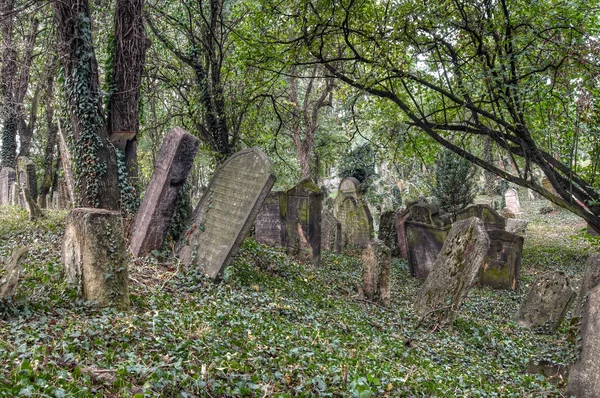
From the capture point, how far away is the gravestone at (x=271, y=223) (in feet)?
36.4

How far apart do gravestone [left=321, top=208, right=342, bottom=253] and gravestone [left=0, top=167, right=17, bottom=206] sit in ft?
36.8

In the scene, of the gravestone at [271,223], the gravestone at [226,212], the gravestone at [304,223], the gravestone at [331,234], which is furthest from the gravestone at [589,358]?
the gravestone at [331,234]

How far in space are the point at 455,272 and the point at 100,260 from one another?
491cm

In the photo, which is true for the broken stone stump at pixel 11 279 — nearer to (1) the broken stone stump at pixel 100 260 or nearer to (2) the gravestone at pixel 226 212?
(1) the broken stone stump at pixel 100 260

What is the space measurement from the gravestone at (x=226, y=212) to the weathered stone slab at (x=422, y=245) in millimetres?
5121

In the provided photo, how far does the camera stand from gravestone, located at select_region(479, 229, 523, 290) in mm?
9938

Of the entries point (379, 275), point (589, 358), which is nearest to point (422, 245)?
point (379, 275)

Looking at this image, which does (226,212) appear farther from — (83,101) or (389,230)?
(389,230)

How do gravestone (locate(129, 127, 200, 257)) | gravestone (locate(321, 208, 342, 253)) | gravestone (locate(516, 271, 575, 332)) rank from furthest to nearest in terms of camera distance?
gravestone (locate(321, 208, 342, 253))
gravestone (locate(516, 271, 575, 332))
gravestone (locate(129, 127, 200, 257))

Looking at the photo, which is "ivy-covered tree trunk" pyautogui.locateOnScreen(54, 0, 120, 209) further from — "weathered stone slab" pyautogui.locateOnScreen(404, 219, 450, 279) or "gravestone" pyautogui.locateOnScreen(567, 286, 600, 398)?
"gravestone" pyautogui.locateOnScreen(567, 286, 600, 398)

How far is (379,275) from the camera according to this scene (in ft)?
25.3

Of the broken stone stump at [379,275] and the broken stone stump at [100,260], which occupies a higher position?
the broken stone stump at [100,260]

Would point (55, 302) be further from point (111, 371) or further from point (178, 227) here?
point (178, 227)

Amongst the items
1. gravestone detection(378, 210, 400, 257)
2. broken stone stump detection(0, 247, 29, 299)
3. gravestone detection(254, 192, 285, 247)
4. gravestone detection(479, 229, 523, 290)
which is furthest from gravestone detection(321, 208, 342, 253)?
broken stone stump detection(0, 247, 29, 299)
